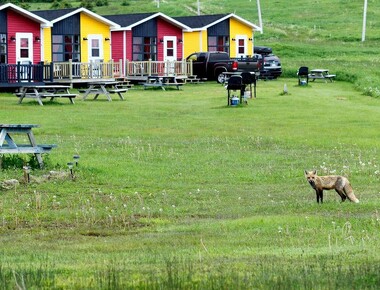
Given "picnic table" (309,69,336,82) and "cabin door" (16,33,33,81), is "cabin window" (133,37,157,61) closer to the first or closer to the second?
"cabin door" (16,33,33,81)

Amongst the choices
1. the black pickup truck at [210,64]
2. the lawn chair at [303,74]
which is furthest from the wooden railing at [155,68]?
the lawn chair at [303,74]

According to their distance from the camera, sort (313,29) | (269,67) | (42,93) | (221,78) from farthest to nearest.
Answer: (313,29) < (269,67) < (221,78) < (42,93)

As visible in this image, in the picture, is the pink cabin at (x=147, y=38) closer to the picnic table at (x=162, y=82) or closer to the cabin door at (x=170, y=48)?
the cabin door at (x=170, y=48)

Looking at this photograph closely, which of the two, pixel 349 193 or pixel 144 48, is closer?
pixel 349 193

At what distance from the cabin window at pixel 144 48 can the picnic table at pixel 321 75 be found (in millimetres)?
9603

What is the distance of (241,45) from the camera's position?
72688 mm

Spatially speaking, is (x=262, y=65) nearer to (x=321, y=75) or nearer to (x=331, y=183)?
(x=321, y=75)

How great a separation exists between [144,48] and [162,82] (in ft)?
23.3

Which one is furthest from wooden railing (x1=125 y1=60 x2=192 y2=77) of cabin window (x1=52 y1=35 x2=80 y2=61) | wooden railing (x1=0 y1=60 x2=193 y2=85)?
cabin window (x1=52 y1=35 x2=80 y2=61)

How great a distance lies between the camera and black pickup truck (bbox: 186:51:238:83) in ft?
209

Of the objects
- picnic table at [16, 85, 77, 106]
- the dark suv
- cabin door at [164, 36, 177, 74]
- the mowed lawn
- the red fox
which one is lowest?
the mowed lawn

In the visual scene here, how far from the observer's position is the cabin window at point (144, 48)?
64938 mm

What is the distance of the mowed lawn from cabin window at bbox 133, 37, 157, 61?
26.3m

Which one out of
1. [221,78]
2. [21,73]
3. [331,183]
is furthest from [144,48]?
[331,183]
